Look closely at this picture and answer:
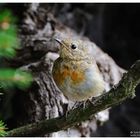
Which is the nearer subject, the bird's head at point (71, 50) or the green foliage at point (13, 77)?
the green foliage at point (13, 77)

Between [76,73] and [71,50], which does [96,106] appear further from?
[71,50]

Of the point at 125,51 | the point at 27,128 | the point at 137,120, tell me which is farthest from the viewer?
the point at 125,51

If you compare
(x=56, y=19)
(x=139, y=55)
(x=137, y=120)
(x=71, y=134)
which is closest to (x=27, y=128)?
(x=71, y=134)

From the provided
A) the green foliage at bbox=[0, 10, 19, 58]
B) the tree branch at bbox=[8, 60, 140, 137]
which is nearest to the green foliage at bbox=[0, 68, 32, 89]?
the green foliage at bbox=[0, 10, 19, 58]

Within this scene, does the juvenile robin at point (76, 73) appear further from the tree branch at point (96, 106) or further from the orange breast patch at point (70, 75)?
the tree branch at point (96, 106)

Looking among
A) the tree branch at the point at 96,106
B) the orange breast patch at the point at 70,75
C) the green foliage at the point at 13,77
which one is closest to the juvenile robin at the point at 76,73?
the orange breast patch at the point at 70,75

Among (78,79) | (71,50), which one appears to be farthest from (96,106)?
(71,50)

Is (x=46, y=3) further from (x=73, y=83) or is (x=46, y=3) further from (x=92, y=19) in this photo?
(x=73, y=83)
